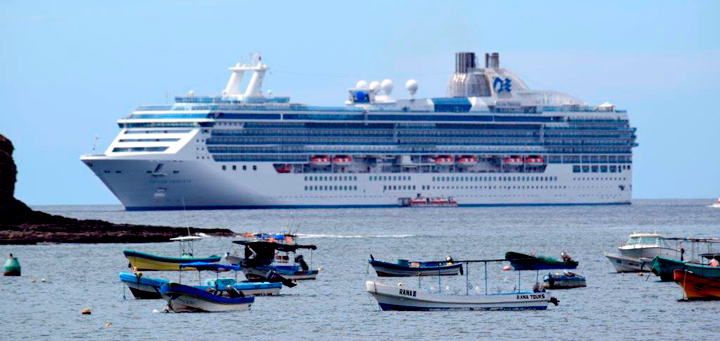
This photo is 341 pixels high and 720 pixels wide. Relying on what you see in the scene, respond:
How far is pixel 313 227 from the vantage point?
4434 inches

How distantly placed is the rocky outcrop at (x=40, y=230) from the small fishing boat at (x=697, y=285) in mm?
41081

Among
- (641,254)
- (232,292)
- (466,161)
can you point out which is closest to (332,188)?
(466,161)

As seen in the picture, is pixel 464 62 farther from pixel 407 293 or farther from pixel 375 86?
pixel 407 293

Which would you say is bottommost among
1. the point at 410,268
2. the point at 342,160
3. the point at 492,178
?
the point at 410,268

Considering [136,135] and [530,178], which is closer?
[136,135]

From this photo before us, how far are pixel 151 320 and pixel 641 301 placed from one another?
16514mm

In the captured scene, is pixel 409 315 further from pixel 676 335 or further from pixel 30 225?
pixel 30 225

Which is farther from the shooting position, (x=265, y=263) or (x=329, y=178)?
(x=329, y=178)

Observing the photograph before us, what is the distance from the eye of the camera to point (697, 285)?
53156 mm

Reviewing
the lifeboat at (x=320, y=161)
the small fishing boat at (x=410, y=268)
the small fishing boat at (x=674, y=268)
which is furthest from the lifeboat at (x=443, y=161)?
the small fishing boat at (x=674, y=268)

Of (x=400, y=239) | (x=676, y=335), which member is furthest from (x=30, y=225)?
(x=676, y=335)

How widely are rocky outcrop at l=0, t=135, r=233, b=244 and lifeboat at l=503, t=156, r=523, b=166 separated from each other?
67.3m

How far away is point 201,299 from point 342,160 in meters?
100

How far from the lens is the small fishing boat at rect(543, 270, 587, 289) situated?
59.4 metres
